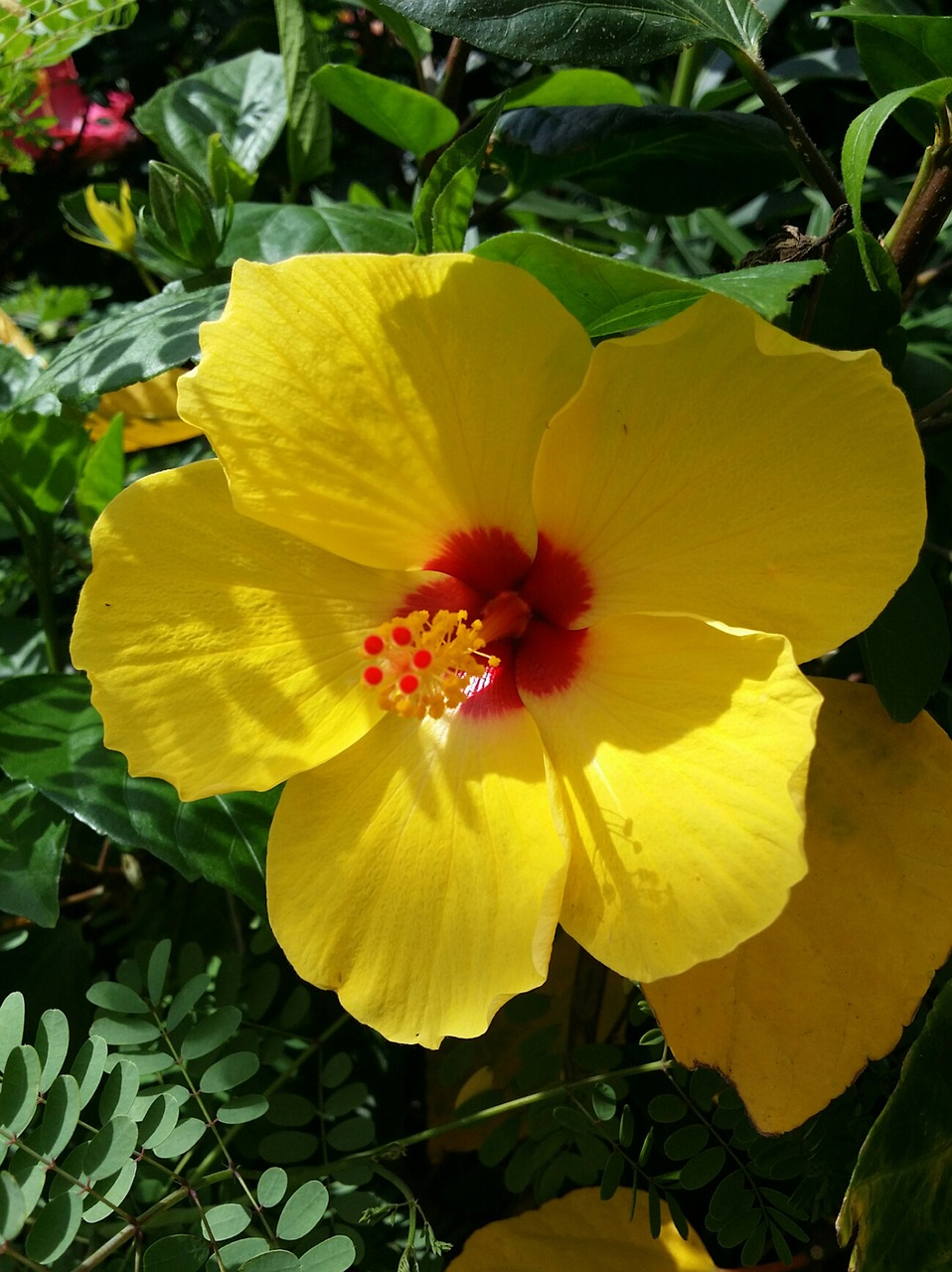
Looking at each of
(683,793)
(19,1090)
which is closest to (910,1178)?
(683,793)

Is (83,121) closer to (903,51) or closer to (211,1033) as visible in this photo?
(903,51)

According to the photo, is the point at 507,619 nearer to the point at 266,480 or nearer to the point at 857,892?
the point at 266,480

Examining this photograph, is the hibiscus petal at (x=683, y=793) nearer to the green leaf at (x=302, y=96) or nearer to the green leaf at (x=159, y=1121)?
the green leaf at (x=159, y=1121)

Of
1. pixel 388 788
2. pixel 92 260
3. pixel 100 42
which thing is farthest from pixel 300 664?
pixel 100 42

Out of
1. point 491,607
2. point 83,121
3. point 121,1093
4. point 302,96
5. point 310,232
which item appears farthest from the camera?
point 83,121

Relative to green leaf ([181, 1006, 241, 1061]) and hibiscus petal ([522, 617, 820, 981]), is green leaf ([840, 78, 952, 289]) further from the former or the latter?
green leaf ([181, 1006, 241, 1061])

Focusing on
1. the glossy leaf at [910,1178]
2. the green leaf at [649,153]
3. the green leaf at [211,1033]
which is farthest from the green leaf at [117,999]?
the green leaf at [649,153]
